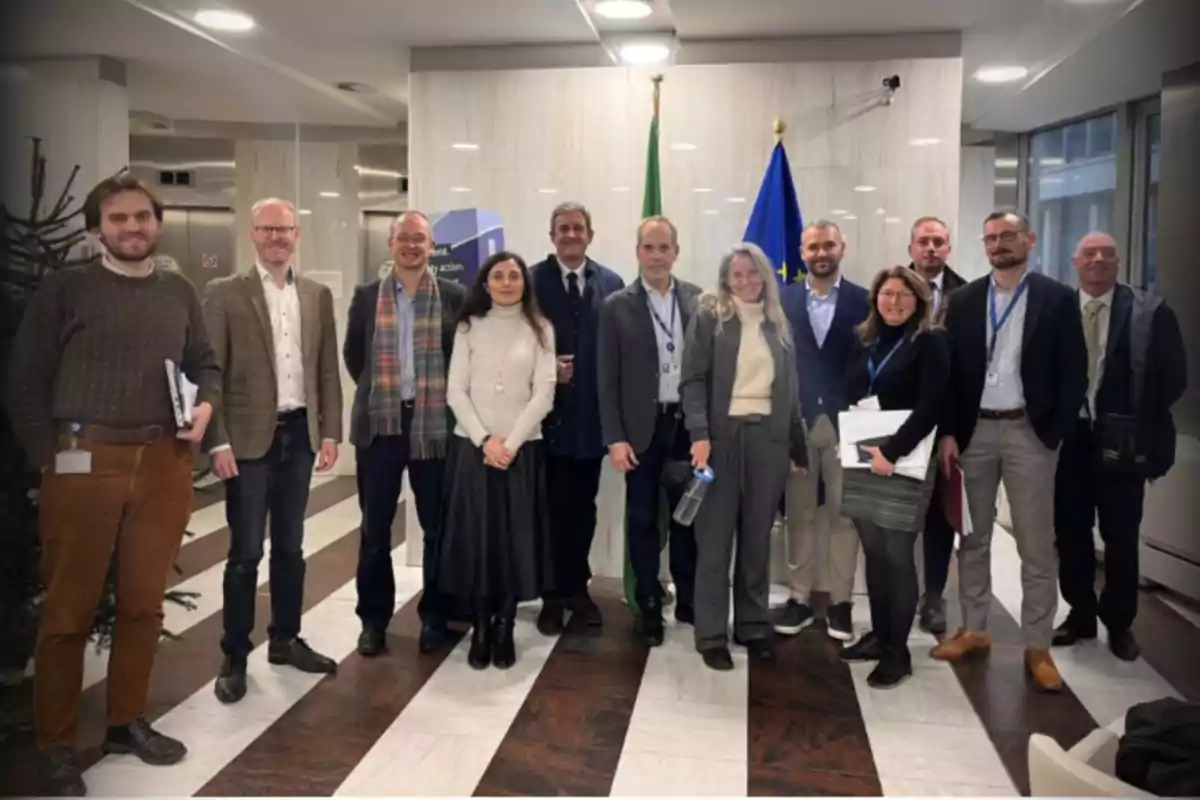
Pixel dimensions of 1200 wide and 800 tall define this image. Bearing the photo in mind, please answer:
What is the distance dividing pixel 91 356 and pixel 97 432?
20 centimetres

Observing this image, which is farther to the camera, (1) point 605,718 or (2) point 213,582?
(2) point 213,582

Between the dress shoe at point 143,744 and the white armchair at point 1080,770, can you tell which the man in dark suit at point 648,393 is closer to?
the dress shoe at point 143,744

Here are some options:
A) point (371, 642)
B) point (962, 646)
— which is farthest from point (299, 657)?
point (962, 646)

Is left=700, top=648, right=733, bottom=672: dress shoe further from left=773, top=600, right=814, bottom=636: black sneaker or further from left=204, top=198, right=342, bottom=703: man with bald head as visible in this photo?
left=204, top=198, right=342, bottom=703: man with bald head

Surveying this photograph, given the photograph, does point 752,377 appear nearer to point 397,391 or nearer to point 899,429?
point 899,429

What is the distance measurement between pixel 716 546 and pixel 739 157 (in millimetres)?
1950

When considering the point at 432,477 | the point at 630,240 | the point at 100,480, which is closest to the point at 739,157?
the point at 630,240

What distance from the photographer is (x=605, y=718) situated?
3189mm

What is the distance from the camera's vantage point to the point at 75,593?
Answer: 267cm

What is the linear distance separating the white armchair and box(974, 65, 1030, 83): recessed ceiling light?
3.93m

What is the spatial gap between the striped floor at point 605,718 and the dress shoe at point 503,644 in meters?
0.05

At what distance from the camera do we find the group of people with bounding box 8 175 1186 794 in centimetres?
336

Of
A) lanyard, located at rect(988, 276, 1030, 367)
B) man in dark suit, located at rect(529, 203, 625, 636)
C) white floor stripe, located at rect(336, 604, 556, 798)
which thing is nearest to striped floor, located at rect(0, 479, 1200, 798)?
white floor stripe, located at rect(336, 604, 556, 798)

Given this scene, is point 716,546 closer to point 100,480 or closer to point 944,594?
point 944,594
